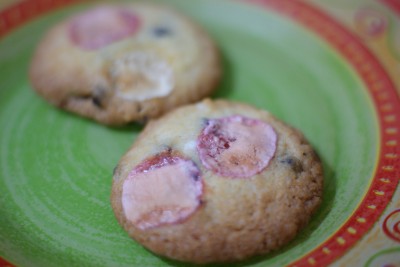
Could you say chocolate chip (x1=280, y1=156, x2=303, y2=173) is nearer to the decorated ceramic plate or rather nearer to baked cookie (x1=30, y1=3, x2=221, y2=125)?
the decorated ceramic plate

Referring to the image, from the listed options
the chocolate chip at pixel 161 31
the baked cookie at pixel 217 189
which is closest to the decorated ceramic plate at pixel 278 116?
the baked cookie at pixel 217 189

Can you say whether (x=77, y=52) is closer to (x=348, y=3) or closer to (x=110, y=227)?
(x=110, y=227)

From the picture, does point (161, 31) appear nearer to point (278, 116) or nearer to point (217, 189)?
point (278, 116)

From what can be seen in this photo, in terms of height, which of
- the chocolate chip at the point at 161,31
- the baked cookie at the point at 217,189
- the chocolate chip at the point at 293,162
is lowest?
the baked cookie at the point at 217,189

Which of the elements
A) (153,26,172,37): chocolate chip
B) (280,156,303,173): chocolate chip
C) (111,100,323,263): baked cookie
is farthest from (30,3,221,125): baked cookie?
(280,156,303,173): chocolate chip

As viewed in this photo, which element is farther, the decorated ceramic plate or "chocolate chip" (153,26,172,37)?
"chocolate chip" (153,26,172,37)

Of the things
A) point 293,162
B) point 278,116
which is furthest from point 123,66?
point 293,162

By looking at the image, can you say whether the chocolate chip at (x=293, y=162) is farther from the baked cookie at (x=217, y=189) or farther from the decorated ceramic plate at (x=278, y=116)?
the decorated ceramic plate at (x=278, y=116)

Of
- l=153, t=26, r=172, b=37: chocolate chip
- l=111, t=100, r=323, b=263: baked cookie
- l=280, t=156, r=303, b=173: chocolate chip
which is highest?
l=153, t=26, r=172, b=37: chocolate chip

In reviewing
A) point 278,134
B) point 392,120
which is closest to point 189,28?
point 278,134
